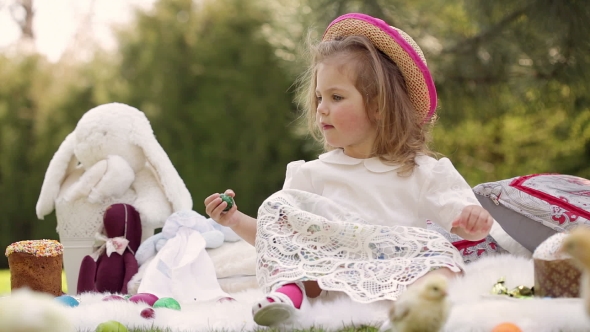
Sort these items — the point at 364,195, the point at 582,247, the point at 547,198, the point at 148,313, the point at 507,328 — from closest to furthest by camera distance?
1. the point at 582,247
2. the point at 507,328
3. the point at 148,313
4. the point at 364,195
5. the point at 547,198

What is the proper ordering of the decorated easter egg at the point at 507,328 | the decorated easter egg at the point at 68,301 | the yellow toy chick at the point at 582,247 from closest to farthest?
the yellow toy chick at the point at 582,247
the decorated easter egg at the point at 507,328
the decorated easter egg at the point at 68,301

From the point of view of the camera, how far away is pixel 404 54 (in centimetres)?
285

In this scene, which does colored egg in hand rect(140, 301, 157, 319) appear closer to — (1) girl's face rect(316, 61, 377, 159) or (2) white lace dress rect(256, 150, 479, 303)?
(2) white lace dress rect(256, 150, 479, 303)

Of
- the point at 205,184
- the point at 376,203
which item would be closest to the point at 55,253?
the point at 376,203

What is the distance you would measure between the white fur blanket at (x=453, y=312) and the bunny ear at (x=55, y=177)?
1514 mm

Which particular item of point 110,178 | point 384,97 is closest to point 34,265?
point 110,178

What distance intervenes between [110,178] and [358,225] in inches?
65.0

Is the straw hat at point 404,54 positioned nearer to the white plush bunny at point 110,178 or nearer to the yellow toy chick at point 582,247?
the white plush bunny at point 110,178

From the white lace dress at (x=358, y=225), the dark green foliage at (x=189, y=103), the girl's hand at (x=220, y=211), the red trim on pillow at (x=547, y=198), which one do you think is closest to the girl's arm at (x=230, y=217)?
the girl's hand at (x=220, y=211)

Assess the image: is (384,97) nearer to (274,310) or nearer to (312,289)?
(312,289)

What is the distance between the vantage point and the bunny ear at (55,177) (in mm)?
3758

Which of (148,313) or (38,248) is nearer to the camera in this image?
(148,313)

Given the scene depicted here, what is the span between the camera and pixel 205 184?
7.20 metres

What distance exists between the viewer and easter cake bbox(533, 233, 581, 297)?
6.30 ft
